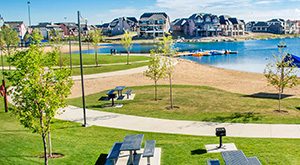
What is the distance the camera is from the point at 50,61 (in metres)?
10.3

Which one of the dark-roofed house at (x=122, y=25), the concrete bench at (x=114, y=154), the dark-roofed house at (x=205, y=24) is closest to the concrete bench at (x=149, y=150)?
the concrete bench at (x=114, y=154)

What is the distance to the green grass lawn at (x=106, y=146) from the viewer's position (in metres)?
10.5

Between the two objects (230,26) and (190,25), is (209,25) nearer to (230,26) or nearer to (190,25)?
(190,25)

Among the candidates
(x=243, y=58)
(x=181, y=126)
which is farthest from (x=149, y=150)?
(x=243, y=58)

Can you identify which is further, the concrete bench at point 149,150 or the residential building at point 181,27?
the residential building at point 181,27

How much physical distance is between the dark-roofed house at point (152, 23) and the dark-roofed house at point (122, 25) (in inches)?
394

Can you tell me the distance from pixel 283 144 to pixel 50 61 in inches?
391

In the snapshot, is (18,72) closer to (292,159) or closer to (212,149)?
(212,149)

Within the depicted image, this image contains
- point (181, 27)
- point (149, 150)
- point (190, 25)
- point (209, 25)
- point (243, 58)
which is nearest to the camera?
point (149, 150)

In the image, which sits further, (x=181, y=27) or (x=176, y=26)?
(x=176, y=26)

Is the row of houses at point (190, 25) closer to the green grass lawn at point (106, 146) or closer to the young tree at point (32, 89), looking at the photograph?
the green grass lawn at point (106, 146)

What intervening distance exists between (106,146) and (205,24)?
145 m

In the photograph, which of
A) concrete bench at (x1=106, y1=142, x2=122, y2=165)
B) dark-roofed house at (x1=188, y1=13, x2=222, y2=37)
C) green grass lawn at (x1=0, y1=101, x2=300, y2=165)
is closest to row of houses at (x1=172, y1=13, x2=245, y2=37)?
dark-roofed house at (x1=188, y1=13, x2=222, y2=37)

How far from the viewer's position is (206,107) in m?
19.2
